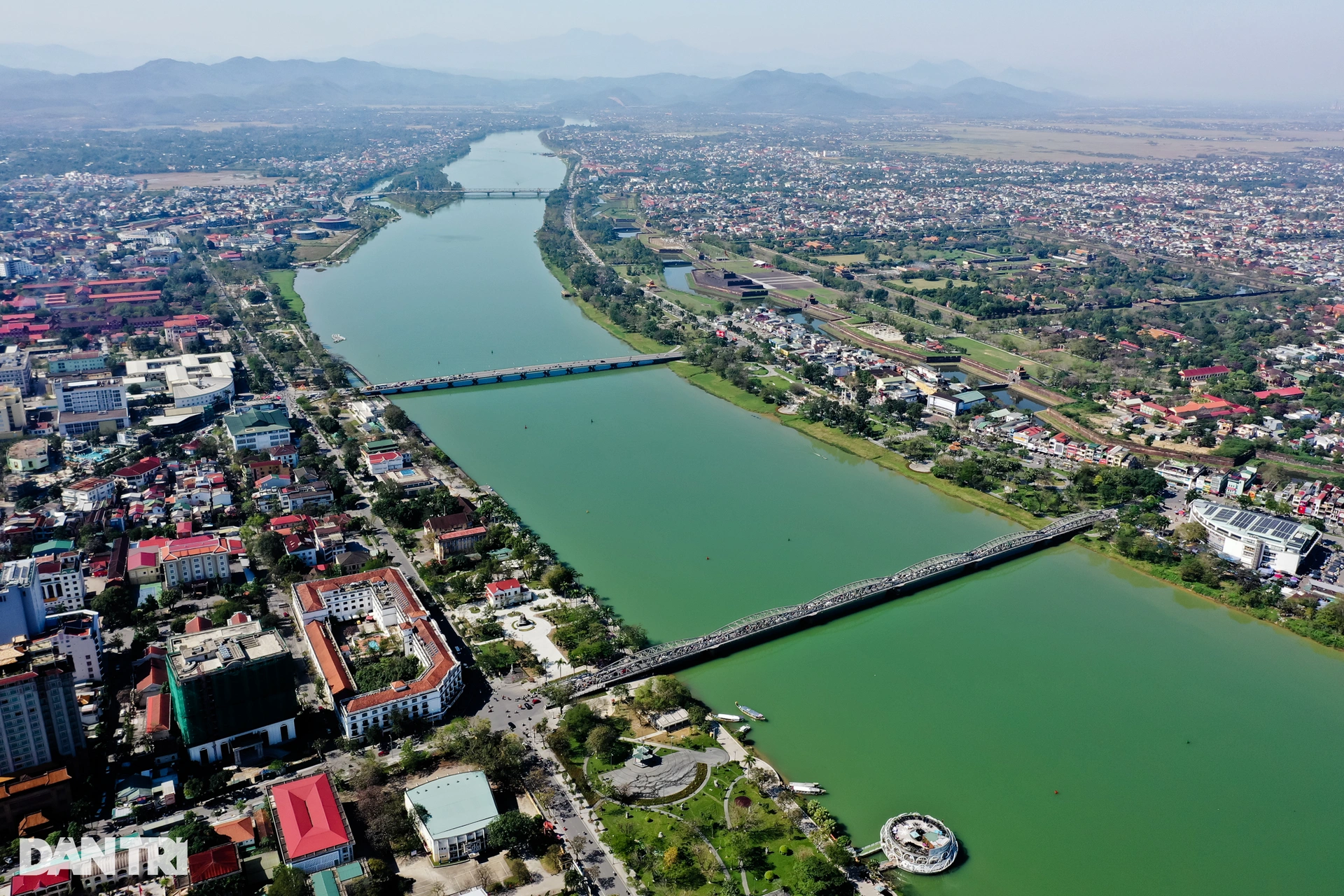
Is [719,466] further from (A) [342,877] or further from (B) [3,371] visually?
(B) [3,371]

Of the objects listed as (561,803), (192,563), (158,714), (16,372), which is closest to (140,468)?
(192,563)

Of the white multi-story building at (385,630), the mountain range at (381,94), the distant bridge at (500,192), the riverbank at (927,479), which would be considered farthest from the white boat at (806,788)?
the mountain range at (381,94)

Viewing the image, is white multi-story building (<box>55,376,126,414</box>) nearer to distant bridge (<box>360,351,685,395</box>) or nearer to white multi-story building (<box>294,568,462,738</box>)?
distant bridge (<box>360,351,685,395</box>)

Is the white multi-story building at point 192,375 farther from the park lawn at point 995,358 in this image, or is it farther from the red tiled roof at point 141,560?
the park lawn at point 995,358

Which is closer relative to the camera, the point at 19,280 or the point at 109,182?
the point at 19,280

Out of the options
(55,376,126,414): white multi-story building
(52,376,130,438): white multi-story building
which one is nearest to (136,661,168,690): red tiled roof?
(52,376,130,438): white multi-story building

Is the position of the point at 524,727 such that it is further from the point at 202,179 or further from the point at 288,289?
the point at 202,179

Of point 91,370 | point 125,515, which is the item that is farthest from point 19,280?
point 125,515
